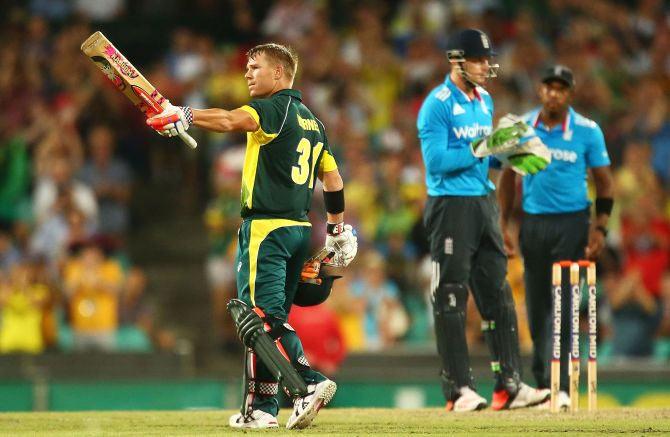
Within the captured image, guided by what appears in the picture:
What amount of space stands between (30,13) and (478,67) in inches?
404

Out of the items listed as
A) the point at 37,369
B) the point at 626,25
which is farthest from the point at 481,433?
the point at 626,25

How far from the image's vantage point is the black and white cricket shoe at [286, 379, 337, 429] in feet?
26.2

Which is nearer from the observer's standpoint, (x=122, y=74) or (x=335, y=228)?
(x=122, y=74)

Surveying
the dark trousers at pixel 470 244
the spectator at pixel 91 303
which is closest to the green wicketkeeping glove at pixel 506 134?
the dark trousers at pixel 470 244

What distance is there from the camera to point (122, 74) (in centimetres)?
795

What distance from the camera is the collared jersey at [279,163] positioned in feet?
27.0

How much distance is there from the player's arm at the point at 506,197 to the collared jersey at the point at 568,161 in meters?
0.25

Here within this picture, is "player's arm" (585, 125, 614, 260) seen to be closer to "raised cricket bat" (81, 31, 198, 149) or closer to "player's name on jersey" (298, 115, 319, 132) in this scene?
"player's name on jersey" (298, 115, 319, 132)

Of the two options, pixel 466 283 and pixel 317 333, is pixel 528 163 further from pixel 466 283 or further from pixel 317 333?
pixel 317 333

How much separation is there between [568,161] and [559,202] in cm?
32

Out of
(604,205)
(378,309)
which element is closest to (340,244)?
(604,205)

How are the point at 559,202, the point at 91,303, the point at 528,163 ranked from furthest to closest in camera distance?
the point at 91,303 → the point at 559,202 → the point at 528,163

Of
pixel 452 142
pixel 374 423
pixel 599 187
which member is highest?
pixel 452 142

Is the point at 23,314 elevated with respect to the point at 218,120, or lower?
lower
